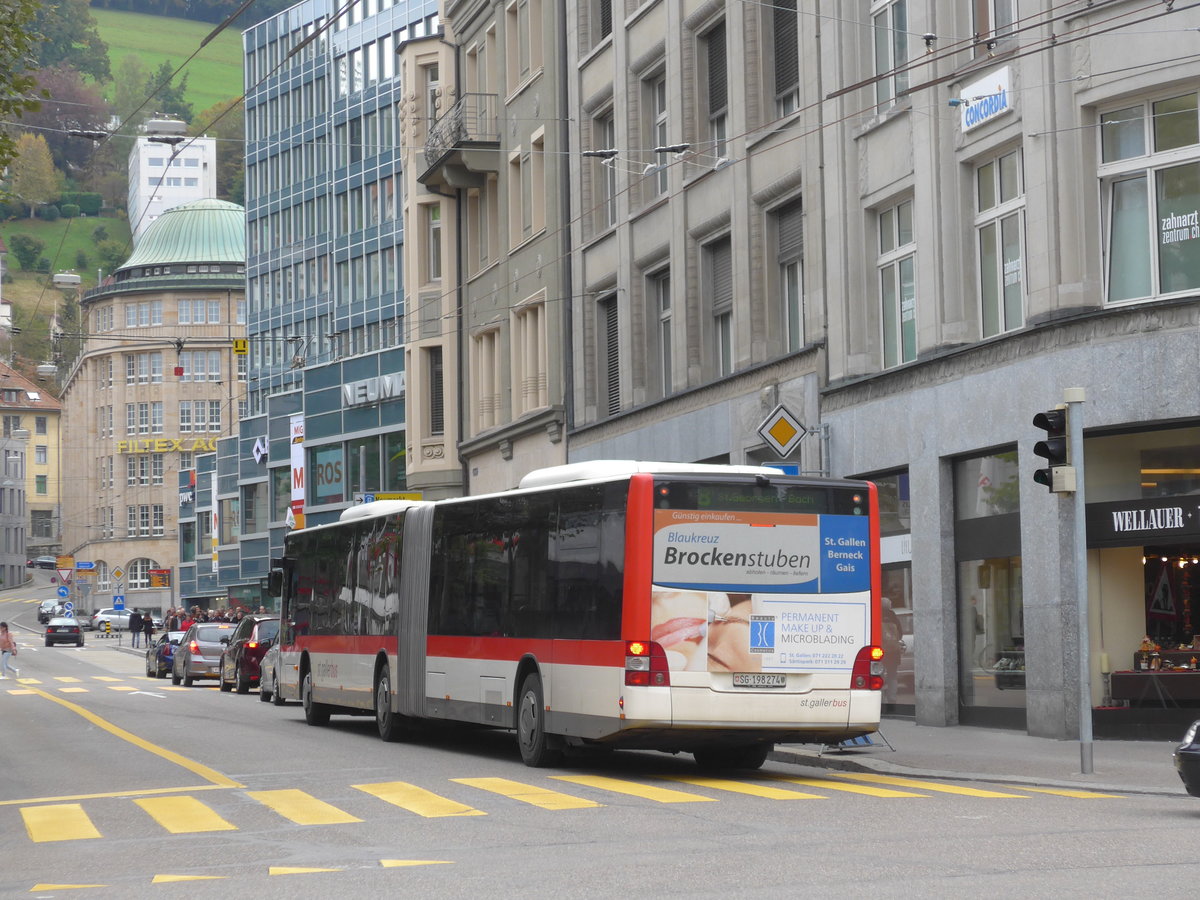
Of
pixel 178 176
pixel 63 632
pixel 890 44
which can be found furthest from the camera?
pixel 178 176

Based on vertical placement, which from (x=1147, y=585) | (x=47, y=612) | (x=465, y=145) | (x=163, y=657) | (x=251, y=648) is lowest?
(x=163, y=657)

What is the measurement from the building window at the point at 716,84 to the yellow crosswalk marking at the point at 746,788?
632 inches

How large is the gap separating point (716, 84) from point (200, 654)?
68.5 feet

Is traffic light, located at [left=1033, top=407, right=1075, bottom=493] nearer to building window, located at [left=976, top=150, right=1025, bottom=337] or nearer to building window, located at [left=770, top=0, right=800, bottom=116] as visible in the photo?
building window, located at [left=976, top=150, right=1025, bottom=337]

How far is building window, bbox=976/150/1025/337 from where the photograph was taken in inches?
911

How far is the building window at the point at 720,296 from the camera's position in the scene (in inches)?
1256

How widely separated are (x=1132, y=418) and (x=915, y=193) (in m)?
5.46

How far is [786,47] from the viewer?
1167 inches

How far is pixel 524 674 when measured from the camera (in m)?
19.2

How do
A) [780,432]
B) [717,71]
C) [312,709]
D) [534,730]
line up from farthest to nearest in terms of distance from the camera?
1. [717,71]
2. [312,709]
3. [780,432]
4. [534,730]

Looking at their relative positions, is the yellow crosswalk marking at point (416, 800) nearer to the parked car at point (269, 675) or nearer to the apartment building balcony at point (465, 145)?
the parked car at point (269, 675)

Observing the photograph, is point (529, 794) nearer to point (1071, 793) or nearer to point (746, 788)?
point (746, 788)

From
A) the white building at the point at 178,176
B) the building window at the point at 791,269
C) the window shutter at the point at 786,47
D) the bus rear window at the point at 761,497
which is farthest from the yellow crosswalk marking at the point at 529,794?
the white building at the point at 178,176

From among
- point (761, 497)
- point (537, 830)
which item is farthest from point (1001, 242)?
point (537, 830)
